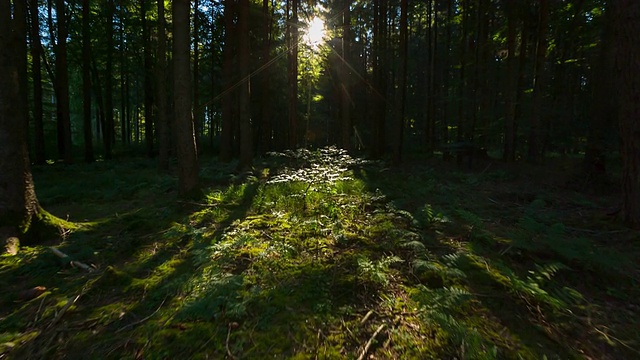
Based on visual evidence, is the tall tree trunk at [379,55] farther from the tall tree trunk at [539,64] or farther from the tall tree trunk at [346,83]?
the tall tree trunk at [539,64]

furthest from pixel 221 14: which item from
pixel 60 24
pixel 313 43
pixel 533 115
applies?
pixel 533 115

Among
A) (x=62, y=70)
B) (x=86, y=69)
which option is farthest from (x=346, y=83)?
(x=62, y=70)

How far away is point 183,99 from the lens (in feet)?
24.1

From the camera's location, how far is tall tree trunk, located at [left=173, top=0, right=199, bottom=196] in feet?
23.5

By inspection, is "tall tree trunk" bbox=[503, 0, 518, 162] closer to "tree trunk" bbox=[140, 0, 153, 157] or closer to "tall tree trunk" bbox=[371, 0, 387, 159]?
"tall tree trunk" bbox=[371, 0, 387, 159]

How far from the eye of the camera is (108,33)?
1939cm

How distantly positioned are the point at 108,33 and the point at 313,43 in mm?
12267

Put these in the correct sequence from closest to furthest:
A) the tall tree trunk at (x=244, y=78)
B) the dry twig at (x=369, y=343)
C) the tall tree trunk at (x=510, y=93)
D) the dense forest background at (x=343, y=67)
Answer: the dry twig at (x=369, y=343) < the dense forest background at (x=343, y=67) < the tall tree trunk at (x=244, y=78) < the tall tree trunk at (x=510, y=93)

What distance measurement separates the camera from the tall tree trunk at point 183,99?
7176 millimetres

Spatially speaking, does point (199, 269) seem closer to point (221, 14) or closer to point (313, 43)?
point (313, 43)

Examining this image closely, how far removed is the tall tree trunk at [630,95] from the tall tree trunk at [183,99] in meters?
8.67

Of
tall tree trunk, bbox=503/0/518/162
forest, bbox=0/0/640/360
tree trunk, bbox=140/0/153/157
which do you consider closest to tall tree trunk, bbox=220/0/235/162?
forest, bbox=0/0/640/360

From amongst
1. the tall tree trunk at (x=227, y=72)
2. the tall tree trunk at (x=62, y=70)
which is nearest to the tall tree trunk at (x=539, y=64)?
the tall tree trunk at (x=227, y=72)

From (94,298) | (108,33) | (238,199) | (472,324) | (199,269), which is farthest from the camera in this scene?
(108,33)
